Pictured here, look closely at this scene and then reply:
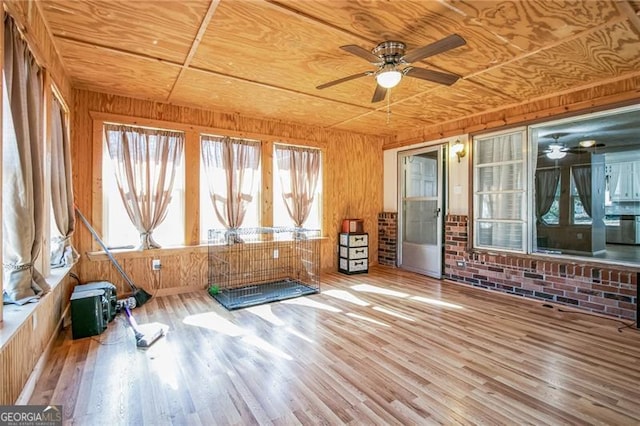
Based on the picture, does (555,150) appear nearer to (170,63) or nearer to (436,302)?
(436,302)

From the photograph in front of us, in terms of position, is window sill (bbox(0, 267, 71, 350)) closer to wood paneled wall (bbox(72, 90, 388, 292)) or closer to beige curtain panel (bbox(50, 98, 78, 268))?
beige curtain panel (bbox(50, 98, 78, 268))

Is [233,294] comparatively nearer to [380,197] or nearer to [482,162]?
[380,197]

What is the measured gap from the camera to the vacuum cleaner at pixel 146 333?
8.87 ft

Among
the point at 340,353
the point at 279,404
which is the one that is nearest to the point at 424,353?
the point at 340,353

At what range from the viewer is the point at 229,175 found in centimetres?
460

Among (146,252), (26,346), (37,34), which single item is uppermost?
(37,34)

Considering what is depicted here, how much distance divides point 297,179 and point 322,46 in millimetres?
2708

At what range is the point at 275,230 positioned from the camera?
4.69m

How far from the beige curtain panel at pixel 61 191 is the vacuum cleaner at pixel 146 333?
0.95m

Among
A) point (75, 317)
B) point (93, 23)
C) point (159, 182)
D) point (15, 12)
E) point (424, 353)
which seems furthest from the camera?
point (159, 182)

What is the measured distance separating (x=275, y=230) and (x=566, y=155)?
424 cm

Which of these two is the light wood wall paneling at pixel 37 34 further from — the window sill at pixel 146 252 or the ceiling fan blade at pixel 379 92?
the ceiling fan blade at pixel 379 92

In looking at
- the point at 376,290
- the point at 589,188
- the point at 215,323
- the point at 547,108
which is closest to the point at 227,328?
the point at 215,323

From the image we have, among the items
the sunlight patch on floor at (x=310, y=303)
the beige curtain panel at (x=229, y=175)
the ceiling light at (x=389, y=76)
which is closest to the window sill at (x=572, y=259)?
the sunlight patch on floor at (x=310, y=303)
